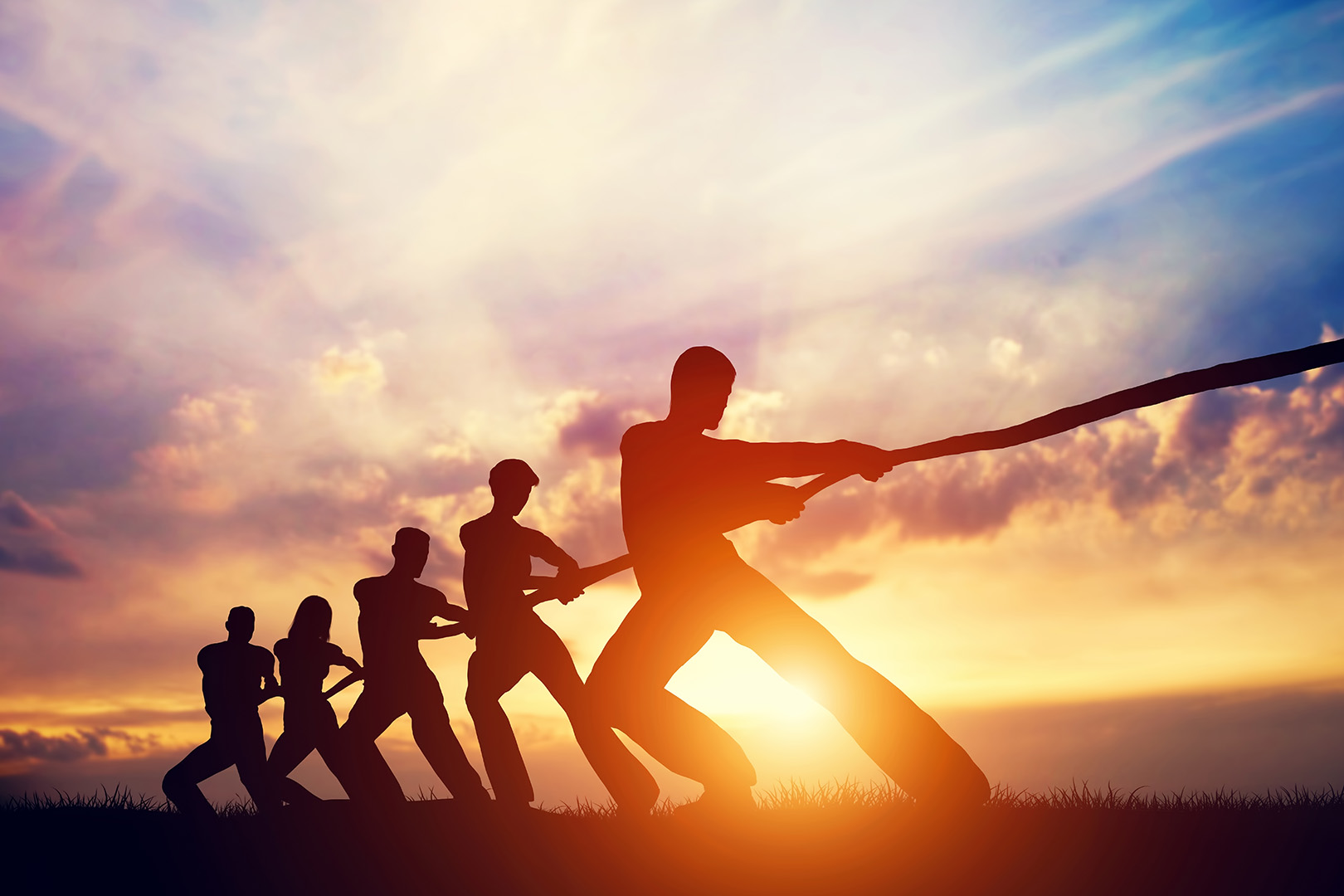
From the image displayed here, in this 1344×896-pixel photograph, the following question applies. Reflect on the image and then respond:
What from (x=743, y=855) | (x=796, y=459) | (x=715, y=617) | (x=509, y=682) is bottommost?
(x=743, y=855)

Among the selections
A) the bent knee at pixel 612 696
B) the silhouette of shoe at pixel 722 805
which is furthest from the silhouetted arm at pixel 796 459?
the silhouette of shoe at pixel 722 805

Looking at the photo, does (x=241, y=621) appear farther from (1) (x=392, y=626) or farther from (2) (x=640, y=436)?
(2) (x=640, y=436)

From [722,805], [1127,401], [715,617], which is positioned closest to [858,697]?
[715,617]

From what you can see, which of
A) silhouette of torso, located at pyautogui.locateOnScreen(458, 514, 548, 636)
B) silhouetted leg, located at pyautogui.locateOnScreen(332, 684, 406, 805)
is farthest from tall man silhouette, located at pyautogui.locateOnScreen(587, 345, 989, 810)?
silhouetted leg, located at pyautogui.locateOnScreen(332, 684, 406, 805)

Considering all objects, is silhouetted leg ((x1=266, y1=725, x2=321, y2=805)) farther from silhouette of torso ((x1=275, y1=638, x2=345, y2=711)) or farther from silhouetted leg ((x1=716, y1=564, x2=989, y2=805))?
silhouetted leg ((x1=716, y1=564, x2=989, y2=805))

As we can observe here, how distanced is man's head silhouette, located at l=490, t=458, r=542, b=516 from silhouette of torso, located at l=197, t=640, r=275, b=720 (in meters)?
2.59

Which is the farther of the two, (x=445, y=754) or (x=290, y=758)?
(x=290, y=758)

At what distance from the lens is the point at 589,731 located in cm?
715

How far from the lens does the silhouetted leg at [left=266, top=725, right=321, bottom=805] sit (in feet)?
28.2

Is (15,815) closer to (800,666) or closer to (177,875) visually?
(177,875)

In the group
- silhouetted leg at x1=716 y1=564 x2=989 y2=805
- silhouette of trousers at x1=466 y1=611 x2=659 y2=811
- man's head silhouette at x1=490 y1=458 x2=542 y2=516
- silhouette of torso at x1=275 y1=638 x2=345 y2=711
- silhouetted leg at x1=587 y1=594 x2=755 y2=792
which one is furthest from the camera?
silhouette of torso at x1=275 y1=638 x2=345 y2=711

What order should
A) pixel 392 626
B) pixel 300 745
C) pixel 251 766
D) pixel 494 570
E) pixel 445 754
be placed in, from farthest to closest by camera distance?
pixel 300 745 < pixel 251 766 < pixel 392 626 < pixel 445 754 < pixel 494 570

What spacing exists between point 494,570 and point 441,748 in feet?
5.06

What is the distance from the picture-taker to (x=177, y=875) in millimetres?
6895
